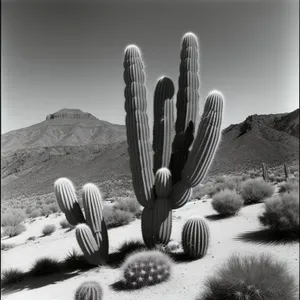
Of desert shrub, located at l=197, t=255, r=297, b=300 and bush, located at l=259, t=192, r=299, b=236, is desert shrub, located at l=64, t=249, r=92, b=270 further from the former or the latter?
bush, located at l=259, t=192, r=299, b=236

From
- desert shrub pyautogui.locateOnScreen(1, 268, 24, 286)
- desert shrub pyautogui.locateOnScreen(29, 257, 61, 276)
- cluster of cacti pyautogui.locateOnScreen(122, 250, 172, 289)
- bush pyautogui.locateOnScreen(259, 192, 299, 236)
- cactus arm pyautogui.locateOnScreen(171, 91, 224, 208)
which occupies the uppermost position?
cactus arm pyautogui.locateOnScreen(171, 91, 224, 208)

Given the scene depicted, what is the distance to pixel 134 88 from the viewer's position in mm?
7598

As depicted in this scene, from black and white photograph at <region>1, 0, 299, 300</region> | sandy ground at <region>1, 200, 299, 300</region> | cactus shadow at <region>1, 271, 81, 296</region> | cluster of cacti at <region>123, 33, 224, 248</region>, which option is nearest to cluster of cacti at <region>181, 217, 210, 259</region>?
black and white photograph at <region>1, 0, 299, 300</region>

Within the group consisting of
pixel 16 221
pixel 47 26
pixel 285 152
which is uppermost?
pixel 47 26

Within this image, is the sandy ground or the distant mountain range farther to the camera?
the distant mountain range

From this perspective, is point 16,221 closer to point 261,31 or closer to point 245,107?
point 245,107

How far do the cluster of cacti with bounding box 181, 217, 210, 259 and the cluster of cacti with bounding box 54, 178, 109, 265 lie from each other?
6.08ft

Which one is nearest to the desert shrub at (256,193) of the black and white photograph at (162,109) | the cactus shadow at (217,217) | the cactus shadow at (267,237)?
the black and white photograph at (162,109)

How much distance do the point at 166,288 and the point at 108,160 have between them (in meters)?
37.4

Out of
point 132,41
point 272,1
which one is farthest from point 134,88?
point 272,1

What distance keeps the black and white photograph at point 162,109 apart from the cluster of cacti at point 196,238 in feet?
0.07

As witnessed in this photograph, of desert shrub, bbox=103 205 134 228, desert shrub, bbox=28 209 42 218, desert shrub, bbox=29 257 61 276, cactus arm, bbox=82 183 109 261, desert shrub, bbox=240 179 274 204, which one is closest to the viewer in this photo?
cactus arm, bbox=82 183 109 261

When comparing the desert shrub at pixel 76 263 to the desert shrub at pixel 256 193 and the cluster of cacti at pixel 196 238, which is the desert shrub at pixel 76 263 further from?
the desert shrub at pixel 256 193

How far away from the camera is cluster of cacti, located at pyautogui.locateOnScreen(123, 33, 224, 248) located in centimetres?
740
